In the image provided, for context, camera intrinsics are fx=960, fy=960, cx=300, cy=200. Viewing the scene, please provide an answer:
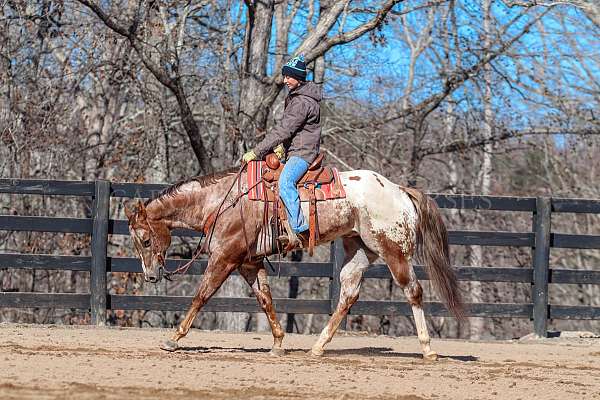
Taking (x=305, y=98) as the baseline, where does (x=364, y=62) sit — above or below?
above

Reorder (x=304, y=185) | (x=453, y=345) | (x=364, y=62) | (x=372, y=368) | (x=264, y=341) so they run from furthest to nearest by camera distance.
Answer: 1. (x=364, y=62)
2. (x=453, y=345)
3. (x=264, y=341)
4. (x=304, y=185)
5. (x=372, y=368)

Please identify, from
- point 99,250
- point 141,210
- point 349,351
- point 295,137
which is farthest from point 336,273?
point 141,210

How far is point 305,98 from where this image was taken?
27.5 feet

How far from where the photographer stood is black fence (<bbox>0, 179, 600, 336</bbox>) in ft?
36.0

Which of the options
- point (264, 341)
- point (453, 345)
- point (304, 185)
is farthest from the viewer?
point (453, 345)

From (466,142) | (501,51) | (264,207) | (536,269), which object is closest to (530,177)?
(466,142)

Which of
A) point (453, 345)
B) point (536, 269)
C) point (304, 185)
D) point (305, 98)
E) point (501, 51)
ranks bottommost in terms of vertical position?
point (453, 345)

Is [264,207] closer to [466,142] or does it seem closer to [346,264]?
[346,264]

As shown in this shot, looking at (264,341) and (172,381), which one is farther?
(264,341)

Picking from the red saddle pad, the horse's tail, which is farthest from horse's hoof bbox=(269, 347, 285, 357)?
the horse's tail

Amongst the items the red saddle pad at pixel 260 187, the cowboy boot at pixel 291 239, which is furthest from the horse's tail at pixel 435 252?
the cowboy boot at pixel 291 239

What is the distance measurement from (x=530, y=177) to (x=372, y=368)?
18533 mm

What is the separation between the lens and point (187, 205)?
868cm

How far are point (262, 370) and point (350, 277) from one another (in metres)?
1.83
